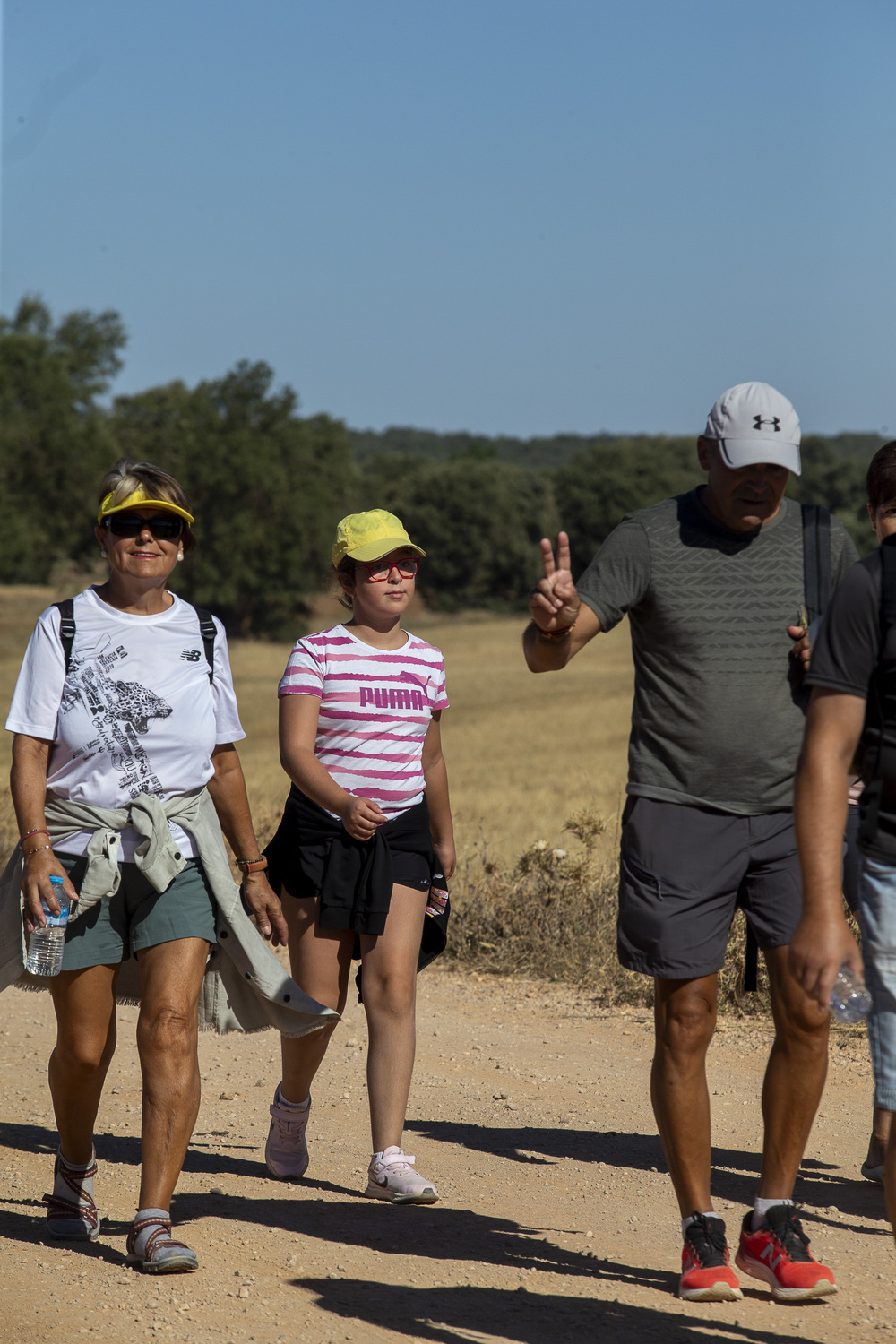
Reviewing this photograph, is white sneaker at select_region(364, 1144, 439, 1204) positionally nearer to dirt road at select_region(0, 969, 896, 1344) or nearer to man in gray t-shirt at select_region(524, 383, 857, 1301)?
dirt road at select_region(0, 969, 896, 1344)

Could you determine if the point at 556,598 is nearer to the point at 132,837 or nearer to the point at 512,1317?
the point at 132,837

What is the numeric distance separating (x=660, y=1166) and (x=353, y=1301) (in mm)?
1569

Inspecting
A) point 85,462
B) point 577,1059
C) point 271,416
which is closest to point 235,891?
point 577,1059

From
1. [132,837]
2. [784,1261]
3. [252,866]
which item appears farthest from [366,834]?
[784,1261]

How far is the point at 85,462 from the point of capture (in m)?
44.9

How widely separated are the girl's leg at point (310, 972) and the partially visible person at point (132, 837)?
1.31ft

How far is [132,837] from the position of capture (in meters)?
3.96

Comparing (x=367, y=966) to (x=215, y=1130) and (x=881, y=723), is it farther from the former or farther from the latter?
(x=881, y=723)

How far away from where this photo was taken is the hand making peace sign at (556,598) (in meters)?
3.58

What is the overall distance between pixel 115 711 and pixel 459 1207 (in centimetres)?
183

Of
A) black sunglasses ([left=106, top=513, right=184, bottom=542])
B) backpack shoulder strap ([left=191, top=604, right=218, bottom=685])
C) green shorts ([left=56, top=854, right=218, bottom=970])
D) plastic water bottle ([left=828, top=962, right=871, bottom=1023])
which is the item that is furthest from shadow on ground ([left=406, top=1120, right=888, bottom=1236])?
black sunglasses ([left=106, top=513, right=184, bottom=542])

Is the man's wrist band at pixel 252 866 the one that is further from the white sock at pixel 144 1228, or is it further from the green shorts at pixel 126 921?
the white sock at pixel 144 1228

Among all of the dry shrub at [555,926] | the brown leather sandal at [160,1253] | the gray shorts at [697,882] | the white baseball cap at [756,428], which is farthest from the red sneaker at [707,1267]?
the dry shrub at [555,926]

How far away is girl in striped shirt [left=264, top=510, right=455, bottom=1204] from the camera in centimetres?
448
